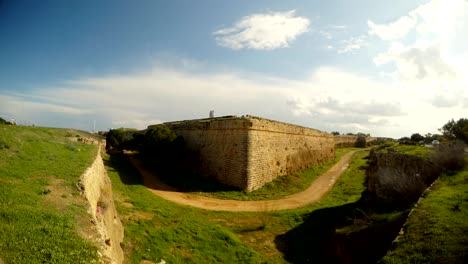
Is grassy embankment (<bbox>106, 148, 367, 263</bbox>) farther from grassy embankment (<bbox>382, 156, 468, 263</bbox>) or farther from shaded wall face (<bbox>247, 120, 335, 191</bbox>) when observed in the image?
grassy embankment (<bbox>382, 156, 468, 263</bbox>)

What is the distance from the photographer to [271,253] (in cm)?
1002

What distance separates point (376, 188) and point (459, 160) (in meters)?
3.02

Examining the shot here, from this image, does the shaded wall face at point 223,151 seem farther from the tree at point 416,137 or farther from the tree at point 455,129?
the tree at point 416,137

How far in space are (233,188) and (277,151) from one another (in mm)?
4955

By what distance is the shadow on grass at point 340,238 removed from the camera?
734cm

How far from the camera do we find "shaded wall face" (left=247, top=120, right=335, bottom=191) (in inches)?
676

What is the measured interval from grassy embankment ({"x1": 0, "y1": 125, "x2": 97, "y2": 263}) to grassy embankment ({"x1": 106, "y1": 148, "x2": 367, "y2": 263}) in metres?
2.67

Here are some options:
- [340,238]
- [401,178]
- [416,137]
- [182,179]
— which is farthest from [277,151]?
[416,137]

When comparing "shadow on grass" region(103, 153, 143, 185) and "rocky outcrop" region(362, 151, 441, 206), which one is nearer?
"rocky outcrop" region(362, 151, 441, 206)

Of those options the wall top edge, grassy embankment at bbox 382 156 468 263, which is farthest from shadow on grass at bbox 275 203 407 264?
the wall top edge

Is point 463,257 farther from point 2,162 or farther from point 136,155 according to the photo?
point 136,155

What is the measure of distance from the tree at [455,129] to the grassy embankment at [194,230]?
11.1 meters

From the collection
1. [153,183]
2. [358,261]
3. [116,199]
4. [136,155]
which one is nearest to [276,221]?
[358,261]

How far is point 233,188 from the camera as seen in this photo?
54.7ft
